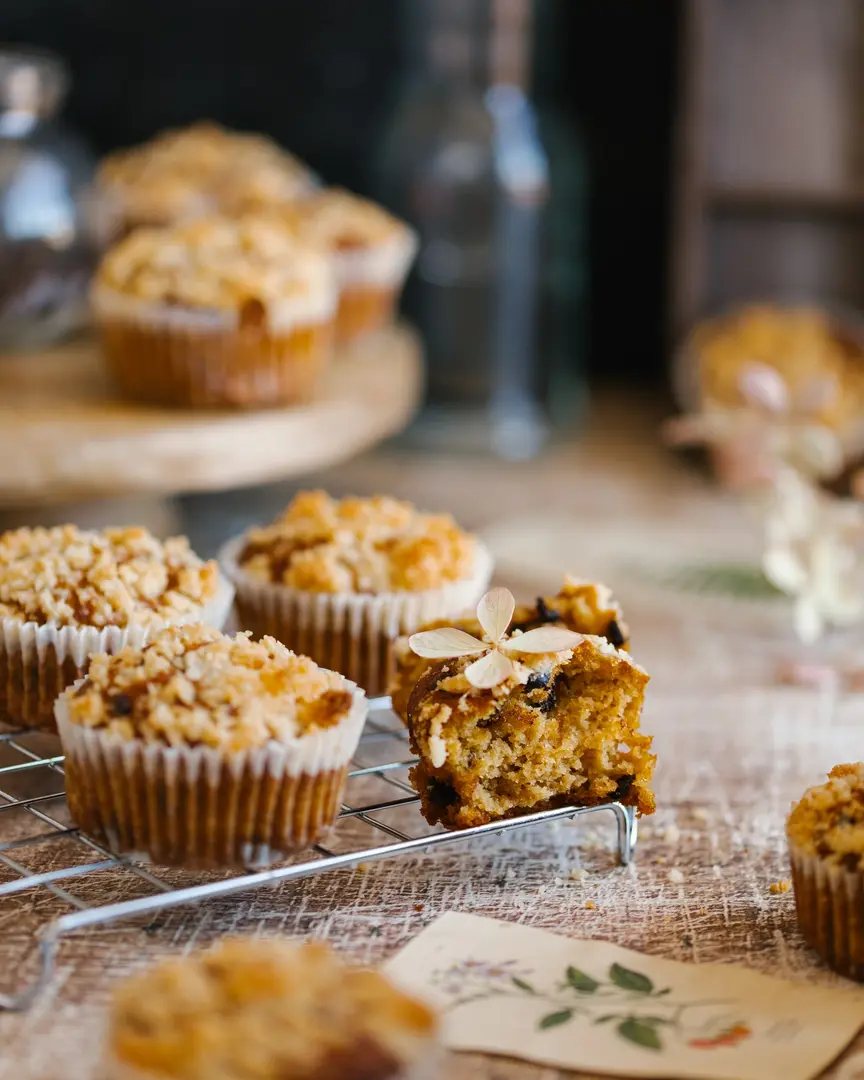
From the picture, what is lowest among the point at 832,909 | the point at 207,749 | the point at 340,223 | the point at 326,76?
the point at 832,909

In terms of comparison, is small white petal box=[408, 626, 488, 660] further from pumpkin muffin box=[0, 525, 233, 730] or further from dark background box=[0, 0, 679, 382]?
dark background box=[0, 0, 679, 382]

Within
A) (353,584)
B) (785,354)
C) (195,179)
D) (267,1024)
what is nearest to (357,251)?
(195,179)

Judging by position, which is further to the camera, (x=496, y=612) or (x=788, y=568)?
(x=788, y=568)

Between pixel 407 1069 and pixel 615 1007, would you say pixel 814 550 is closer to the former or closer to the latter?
pixel 615 1007

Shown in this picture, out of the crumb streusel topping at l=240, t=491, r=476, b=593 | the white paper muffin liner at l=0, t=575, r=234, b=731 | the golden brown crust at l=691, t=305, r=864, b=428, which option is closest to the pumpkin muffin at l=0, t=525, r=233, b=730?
the white paper muffin liner at l=0, t=575, r=234, b=731

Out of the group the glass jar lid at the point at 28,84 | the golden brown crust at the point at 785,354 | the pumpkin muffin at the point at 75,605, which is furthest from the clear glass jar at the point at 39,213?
the golden brown crust at the point at 785,354

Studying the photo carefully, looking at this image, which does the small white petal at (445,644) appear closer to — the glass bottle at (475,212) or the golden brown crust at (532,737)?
the golden brown crust at (532,737)

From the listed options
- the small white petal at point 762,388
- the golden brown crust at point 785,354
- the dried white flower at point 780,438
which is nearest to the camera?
the small white petal at point 762,388
